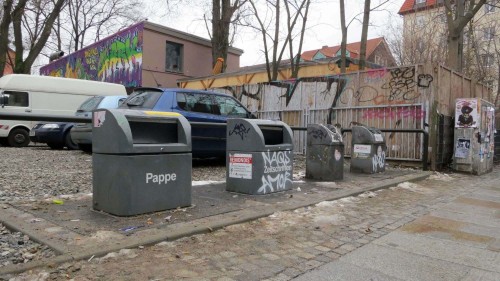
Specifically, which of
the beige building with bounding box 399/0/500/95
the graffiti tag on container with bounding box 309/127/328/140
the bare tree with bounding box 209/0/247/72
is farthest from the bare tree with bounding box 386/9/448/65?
the graffiti tag on container with bounding box 309/127/328/140

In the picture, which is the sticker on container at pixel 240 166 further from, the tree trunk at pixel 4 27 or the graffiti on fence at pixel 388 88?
the tree trunk at pixel 4 27

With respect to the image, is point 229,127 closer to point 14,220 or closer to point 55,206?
point 55,206

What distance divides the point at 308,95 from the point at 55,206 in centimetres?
935

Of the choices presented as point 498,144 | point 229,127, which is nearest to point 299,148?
point 229,127

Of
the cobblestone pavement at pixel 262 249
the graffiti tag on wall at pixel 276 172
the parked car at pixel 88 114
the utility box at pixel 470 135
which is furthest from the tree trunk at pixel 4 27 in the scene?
the cobblestone pavement at pixel 262 249

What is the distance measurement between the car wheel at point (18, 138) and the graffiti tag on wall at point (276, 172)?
1221 centimetres

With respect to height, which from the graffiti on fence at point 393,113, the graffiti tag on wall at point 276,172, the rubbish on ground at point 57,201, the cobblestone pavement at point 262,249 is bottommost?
the cobblestone pavement at point 262,249

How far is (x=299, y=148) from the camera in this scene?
13188 mm

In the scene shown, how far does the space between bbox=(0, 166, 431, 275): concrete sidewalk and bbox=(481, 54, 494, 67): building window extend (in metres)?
26.6

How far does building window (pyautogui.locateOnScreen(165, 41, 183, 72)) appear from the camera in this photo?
22609 millimetres

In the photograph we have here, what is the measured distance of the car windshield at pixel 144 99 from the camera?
8.34 meters

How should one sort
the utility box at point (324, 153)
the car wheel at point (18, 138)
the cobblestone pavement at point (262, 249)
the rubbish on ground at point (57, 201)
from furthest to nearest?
the car wheel at point (18, 138) < the utility box at point (324, 153) < the rubbish on ground at point (57, 201) < the cobblestone pavement at point (262, 249)

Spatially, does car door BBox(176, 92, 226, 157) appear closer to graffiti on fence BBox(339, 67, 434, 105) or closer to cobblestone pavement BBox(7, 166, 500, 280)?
cobblestone pavement BBox(7, 166, 500, 280)

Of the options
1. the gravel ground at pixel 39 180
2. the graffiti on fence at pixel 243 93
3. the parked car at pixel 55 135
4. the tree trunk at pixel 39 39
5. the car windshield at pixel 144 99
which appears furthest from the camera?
the tree trunk at pixel 39 39
